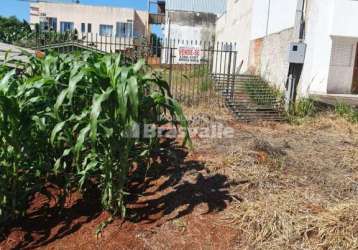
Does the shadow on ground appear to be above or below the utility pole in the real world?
below

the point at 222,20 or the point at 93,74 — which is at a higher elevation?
the point at 222,20

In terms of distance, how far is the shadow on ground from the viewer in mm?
3262

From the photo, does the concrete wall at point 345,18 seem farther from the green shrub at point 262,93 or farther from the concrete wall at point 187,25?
the concrete wall at point 187,25

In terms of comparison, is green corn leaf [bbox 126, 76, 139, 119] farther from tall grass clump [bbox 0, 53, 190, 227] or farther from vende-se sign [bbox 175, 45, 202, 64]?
vende-se sign [bbox 175, 45, 202, 64]

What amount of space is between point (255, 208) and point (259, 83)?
24.8 feet

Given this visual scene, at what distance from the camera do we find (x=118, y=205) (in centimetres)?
320

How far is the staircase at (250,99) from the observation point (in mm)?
8227

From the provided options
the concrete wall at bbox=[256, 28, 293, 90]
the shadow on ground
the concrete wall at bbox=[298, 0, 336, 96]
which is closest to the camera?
the shadow on ground

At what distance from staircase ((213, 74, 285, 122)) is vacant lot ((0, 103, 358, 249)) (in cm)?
329

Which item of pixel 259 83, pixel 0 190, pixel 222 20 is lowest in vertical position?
pixel 0 190

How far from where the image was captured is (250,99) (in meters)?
9.10

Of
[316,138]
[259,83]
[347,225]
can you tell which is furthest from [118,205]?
[259,83]

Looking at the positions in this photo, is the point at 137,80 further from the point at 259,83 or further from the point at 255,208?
the point at 259,83

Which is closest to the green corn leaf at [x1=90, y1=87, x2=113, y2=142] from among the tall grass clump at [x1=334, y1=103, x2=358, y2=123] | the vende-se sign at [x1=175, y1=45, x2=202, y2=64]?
the tall grass clump at [x1=334, y1=103, x2=358, y2=123]
